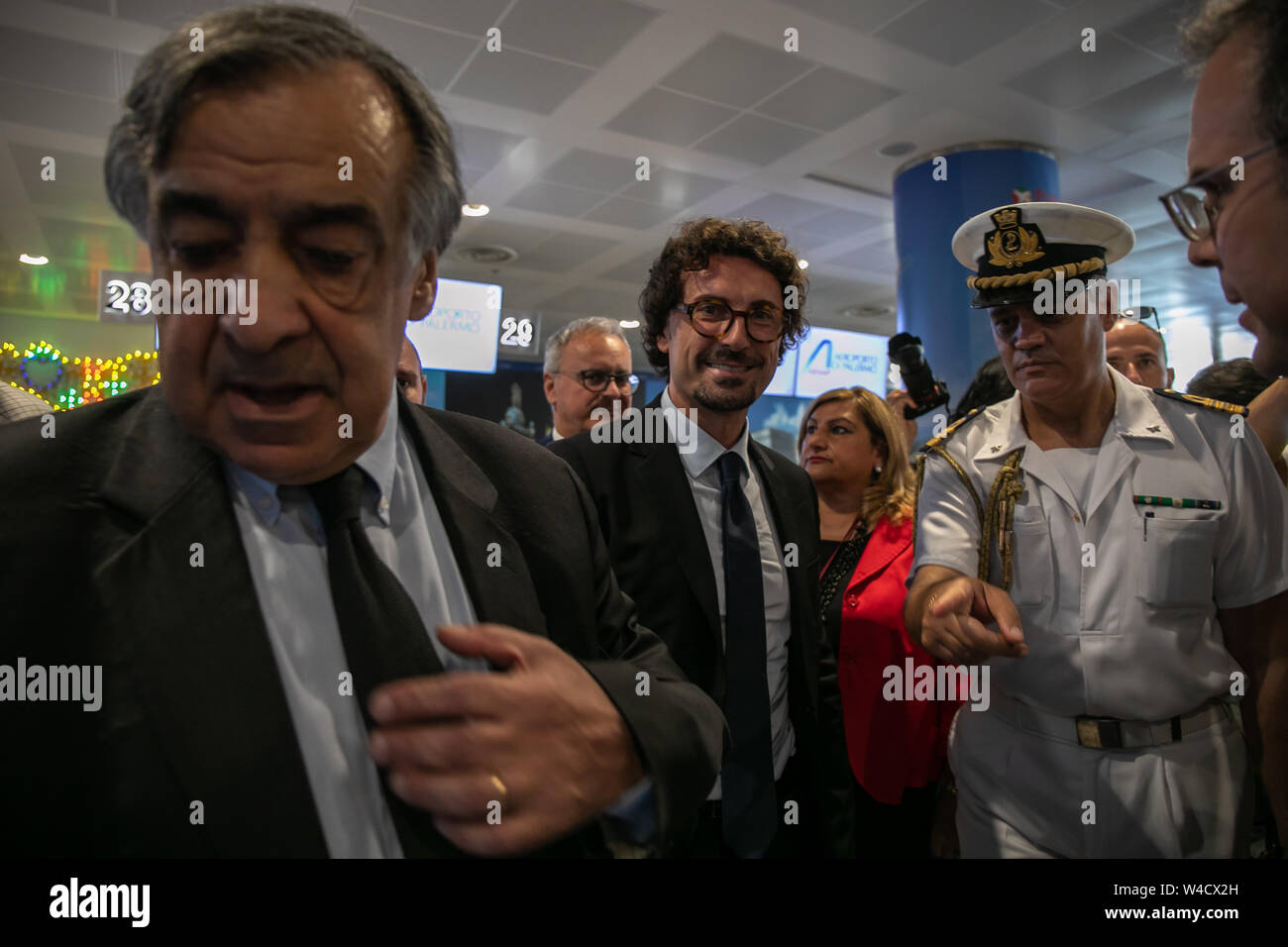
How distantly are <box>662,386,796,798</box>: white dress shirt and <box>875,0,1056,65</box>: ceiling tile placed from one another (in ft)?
8.74

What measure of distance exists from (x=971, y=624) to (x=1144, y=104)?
384 centimetres

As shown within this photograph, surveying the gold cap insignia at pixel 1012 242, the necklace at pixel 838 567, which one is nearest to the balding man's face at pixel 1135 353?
the necklace at pixel 838 567

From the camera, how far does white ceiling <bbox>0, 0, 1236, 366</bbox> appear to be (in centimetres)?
300

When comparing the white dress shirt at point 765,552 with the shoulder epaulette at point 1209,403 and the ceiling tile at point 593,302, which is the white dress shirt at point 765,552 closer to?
the shoulder epaulette at point 1209,403

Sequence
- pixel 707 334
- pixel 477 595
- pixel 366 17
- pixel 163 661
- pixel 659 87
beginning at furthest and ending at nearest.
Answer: pixel 659 87, pixel 366 17, pixel 707 334, pixel 477 595, pixel 163 661

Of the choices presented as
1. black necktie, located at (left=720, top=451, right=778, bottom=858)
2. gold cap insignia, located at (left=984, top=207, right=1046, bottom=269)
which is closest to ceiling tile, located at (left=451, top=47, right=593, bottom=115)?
gold cap insignia, located at (left=984, top=207, right=1046, bottom=269)

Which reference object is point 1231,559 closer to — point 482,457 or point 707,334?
point 707,334

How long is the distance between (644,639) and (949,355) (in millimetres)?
2877

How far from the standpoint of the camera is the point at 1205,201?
2.70 feet

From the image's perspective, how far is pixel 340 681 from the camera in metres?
0.64

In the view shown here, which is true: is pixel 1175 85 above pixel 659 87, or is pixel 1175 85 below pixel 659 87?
below

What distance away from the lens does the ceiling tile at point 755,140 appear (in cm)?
405

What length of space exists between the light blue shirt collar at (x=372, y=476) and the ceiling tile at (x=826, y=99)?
3.59 meters
